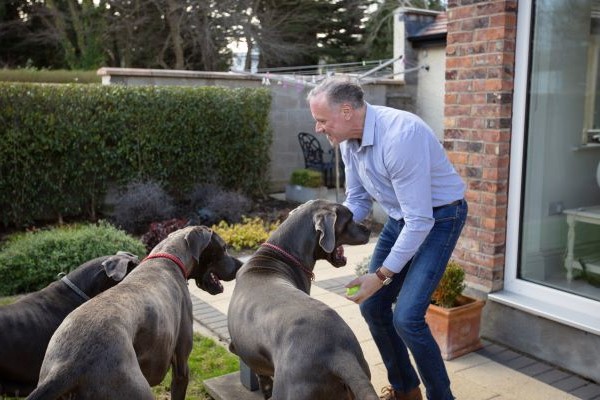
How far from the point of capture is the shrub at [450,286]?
172 inches

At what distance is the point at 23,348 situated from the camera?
3320 mm

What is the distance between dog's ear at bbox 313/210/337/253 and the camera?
327 cm

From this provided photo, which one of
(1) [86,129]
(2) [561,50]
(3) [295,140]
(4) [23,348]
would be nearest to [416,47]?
(3) [295,140]

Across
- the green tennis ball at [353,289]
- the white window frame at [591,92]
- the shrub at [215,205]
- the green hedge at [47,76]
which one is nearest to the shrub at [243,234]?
the shrub at [215,205]

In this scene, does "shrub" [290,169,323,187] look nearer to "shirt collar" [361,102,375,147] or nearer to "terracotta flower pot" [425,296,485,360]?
"terracotta flower pot" [425,296,485,360]

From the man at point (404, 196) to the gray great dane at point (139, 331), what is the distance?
3.13ft

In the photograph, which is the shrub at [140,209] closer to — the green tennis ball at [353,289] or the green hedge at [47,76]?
the green tennis ball at [353,289]

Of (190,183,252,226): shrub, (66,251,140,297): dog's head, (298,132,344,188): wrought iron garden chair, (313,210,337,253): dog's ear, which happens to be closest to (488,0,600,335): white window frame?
(313,210,337,253): dog's ear

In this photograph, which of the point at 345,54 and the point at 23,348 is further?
the point at 345,54

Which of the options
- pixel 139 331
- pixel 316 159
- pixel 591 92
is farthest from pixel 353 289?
pixel 316 159

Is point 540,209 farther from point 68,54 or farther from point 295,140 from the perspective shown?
point 68,54

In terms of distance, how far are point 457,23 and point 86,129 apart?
581cm

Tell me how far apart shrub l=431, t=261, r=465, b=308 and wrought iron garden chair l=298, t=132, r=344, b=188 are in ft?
24.8

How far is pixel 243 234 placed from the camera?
798cm
